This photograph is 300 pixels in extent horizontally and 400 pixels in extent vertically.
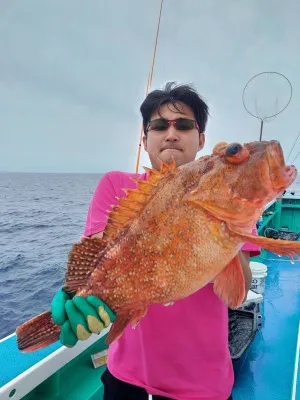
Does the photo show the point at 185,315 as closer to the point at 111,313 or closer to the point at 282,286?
the point at 111,313

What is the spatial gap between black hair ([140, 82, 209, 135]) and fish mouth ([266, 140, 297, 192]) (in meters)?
0.96

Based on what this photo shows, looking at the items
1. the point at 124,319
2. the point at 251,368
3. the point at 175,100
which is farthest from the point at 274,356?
the point at 175,100

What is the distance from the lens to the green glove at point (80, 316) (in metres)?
1.54

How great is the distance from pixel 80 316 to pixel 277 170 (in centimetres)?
124

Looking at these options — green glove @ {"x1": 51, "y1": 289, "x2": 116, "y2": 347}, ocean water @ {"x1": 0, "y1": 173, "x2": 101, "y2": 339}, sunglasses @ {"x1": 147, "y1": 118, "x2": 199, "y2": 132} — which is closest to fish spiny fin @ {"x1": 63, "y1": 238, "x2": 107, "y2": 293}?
green glove @ {"x1": 51, "y1": 289, "x2": 116, "y2": 347}

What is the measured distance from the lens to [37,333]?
1.57 m

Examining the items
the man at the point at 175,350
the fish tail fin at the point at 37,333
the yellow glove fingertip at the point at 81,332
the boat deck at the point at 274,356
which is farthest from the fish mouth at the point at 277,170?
the boat deck at the point at 274,356

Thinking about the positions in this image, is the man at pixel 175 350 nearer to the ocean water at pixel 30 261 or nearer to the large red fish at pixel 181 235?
the large red fish at pixel 181 235

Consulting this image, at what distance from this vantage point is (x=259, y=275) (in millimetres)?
Result: 4219

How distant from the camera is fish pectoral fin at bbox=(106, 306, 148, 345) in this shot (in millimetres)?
1558

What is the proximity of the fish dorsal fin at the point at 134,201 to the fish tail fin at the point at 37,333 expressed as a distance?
0.56 meters

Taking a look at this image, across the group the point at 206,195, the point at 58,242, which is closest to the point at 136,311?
the point at 206,195

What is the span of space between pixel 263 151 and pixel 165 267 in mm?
749

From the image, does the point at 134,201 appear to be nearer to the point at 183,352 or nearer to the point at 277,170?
the point at 277,170
